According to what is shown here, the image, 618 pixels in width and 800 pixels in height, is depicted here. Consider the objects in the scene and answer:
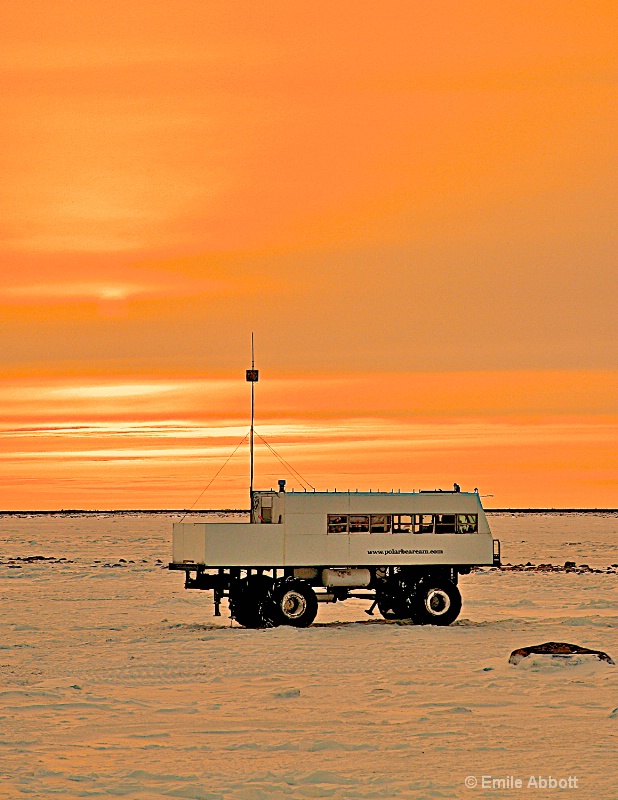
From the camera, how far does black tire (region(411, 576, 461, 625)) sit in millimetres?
31359

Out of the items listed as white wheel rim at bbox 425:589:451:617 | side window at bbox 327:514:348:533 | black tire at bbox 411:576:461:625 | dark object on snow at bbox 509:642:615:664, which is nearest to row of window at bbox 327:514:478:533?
side window at bbox 327:514:348:533

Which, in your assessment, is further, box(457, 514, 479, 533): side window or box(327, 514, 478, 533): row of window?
box(457, 514, 479, 533): side window

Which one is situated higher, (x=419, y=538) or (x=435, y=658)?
(x=419, y=538)

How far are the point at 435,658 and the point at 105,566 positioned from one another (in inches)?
1590

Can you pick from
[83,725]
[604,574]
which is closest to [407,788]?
[83,725]

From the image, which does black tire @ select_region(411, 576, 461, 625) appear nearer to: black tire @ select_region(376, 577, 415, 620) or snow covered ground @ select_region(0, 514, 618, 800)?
black tire @ select_region(376, 577, 415, 620)

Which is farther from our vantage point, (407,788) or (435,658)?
(435,658)

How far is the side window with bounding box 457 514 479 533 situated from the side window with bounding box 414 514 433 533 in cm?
75

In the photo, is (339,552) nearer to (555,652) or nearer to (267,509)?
(267,509)

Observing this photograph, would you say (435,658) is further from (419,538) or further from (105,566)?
(105,566)

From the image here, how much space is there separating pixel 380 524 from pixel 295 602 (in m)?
2.93

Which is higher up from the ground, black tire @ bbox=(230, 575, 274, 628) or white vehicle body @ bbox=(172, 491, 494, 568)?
white vehicle body @ bbox=(172, 491, 494, 568)

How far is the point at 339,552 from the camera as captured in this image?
30.7 meters

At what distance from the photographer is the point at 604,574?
177 feet
